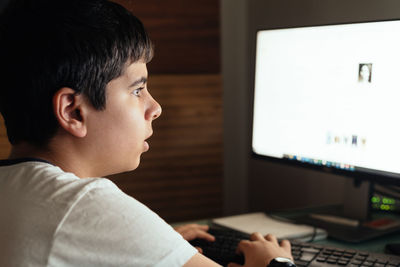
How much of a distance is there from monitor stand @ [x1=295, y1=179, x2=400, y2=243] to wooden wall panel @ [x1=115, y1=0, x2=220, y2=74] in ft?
2.26

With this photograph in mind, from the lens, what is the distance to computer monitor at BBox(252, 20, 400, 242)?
44.7 inches

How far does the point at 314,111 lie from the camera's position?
1.30m

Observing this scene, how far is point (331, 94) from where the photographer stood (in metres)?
1.25

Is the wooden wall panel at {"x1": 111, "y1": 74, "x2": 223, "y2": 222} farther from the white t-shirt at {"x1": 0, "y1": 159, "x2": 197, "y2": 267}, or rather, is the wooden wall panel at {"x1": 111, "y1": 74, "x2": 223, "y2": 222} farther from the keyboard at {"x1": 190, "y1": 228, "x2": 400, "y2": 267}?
the white t-shirt at {"x1": 0, "y1": 159, "x2": 197, "y2": 267}

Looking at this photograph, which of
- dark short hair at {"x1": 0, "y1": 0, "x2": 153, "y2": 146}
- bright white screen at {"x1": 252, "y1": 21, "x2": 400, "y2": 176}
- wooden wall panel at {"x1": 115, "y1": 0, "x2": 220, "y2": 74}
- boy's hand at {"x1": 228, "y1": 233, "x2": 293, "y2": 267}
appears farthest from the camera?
wooden wall panel at {"x1": 115, "y1": 0, "x2": 220, "y2": 74}

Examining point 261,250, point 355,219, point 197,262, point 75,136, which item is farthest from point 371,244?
point 75,136

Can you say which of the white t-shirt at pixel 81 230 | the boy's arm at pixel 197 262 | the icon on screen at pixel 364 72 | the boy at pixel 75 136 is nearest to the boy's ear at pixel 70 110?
the boy at pixel 75 136

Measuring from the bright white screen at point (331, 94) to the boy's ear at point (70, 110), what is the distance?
25.2 inches

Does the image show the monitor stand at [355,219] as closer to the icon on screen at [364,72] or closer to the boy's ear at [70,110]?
the icon on screen at [364,72]

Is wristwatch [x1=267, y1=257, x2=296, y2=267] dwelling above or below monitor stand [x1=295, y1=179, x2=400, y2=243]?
above

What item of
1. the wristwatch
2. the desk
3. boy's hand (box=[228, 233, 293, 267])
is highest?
the wristwatch

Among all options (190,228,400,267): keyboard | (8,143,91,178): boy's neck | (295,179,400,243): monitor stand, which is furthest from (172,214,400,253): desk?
(8,143,91,178): boy's neck

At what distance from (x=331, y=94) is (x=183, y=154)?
70 cm

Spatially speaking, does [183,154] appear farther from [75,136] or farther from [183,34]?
[75,136]
